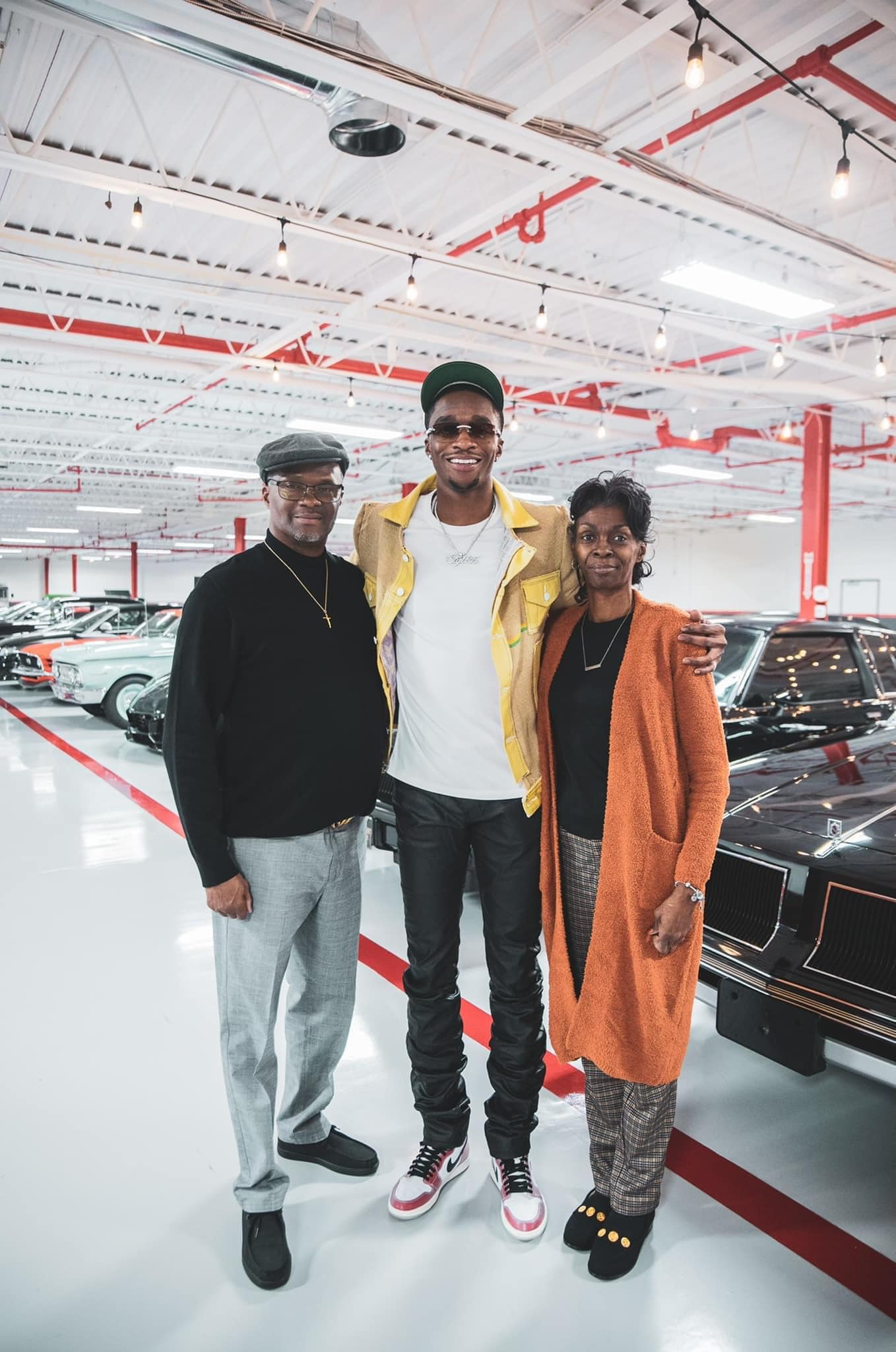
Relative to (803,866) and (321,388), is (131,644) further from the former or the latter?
(803,866)

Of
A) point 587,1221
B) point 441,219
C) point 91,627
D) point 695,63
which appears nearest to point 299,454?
point 587,1221

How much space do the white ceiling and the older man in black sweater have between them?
2.98 meters

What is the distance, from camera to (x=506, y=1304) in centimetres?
180

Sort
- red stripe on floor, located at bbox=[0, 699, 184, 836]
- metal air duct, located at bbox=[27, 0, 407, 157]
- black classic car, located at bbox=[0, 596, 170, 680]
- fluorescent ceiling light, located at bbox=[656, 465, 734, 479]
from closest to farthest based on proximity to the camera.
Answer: metal air duct, located at bbox=[27, 0, 407, 157] < red stripe on floor, located at bbox=[0, 699, 184, 836] < black classic car, located at bbox=[0, 596, 170, 680] < fluorescent ceiling light, located at bbox=[656, 465, 734, 479]

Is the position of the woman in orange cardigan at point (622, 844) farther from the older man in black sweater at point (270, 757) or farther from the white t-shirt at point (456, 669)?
the older man in black sweater at point (270, 757)

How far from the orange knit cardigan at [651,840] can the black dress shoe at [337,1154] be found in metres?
0.78

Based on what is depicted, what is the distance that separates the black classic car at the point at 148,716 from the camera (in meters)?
7.35

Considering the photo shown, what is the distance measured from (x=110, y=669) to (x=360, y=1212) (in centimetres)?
807

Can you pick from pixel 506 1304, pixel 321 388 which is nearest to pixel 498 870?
pixel 506 1304

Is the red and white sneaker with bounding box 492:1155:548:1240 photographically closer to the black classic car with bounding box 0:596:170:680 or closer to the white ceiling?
the white ceiling

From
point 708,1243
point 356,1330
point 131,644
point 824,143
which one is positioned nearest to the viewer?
point 356,1330

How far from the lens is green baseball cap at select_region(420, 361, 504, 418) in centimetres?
196

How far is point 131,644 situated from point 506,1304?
8.40 m

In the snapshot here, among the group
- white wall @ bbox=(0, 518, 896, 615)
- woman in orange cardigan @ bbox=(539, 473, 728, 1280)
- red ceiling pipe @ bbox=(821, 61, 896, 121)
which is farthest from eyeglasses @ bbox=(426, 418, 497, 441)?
white wall @ bbox=(0, 518, 896, 615)
